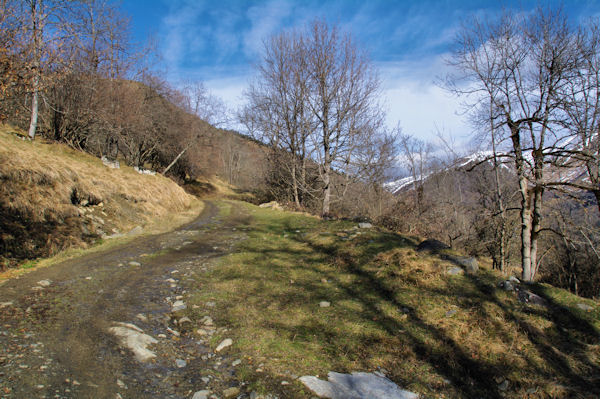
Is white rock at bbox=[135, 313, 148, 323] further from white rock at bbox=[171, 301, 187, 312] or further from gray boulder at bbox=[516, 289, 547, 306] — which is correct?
gray boulder at bbox=[516, 289, 547, 306]

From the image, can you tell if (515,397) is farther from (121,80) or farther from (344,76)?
(121,80)

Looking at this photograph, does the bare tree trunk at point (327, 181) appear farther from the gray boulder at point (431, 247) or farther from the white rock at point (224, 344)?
the white rock at point (224, 344)

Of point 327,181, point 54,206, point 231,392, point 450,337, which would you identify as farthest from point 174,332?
point 327,181

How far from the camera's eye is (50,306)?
4164mm

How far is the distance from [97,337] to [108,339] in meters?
0.14

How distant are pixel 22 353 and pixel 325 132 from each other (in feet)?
54.5

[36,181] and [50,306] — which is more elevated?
[36,181]

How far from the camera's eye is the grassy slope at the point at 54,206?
6.60m

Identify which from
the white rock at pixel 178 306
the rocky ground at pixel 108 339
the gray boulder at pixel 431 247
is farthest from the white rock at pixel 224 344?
the gray boulder at pixel 431 247

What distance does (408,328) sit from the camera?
177 inches

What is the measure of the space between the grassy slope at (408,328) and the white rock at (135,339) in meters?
1.01

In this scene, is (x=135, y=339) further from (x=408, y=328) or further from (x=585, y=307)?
(x=585, y=307)

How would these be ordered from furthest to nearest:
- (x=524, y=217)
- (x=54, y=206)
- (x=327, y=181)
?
1. (x=327, y=181)
2. (x=524, y=217)
3. (x=54, y=206)

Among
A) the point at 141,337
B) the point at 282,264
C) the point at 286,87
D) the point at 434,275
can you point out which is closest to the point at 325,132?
the point at 286,87
